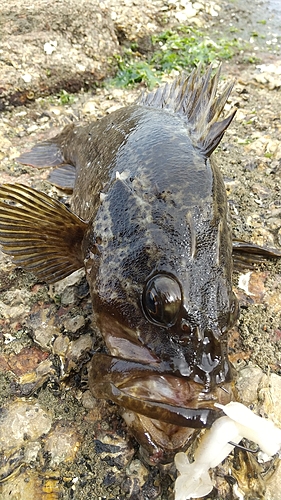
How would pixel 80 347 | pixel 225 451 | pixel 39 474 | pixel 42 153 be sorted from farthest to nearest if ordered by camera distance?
pixel 42 153, pixel 80 347, pixel 39 474, pixel 225 451

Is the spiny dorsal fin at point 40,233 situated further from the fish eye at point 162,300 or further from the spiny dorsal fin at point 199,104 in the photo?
the spiny dorsal fin at point 199,104

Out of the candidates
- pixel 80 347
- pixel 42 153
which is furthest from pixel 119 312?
pixel 42 153

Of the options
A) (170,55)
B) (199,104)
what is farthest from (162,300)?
(170,55)

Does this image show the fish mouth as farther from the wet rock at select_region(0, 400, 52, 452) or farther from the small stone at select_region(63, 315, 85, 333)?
the small stone at select_region(63, 315, 85, 333)

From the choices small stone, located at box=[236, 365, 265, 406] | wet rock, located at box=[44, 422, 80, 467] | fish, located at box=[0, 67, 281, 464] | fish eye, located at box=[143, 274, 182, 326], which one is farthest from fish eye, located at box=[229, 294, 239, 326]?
wet rock, located at box=[44, 422, 80, 467]

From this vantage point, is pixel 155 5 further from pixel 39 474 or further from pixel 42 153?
pixel 39 474
